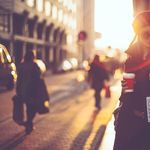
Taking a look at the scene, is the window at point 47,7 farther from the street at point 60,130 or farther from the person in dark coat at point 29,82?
the person in dark coat at point 29,82

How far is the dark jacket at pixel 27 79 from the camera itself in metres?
11.0

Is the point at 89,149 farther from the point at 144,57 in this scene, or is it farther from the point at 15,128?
the point at 144,57

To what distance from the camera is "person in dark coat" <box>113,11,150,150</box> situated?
488 centimetres

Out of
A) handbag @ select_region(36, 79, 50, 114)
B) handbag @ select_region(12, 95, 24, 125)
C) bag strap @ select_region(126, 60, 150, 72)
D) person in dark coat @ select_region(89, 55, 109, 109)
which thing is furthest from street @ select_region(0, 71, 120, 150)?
bag strap @ select_region(126, 60, 150, 72)

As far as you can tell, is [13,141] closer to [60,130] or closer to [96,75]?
[60,130]

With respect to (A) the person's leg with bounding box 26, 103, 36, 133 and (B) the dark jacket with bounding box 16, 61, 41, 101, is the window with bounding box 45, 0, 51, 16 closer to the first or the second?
(B) the dark jacket with bounding box 16, 61, 41, 101

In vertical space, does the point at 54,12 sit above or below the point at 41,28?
above

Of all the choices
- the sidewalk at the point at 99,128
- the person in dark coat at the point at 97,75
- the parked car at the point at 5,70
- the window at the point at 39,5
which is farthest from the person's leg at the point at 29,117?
the window at the point at 39,5

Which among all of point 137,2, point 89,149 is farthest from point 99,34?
point 89,149

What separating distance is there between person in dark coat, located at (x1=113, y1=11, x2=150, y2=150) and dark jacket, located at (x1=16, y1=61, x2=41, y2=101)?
20.3ft

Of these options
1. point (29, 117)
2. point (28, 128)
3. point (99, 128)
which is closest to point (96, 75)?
point (99, 128)

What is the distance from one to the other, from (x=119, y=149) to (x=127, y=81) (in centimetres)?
61

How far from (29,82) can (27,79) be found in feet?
0.27

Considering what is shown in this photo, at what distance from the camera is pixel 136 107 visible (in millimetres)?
4895
